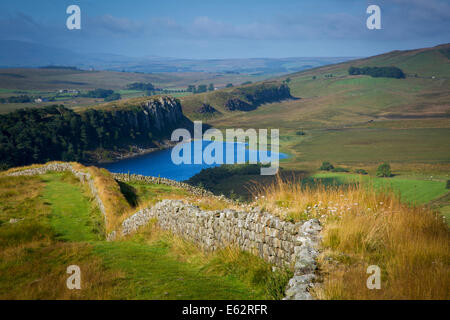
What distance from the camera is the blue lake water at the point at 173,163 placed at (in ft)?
367

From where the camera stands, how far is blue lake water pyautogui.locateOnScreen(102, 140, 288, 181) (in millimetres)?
111794

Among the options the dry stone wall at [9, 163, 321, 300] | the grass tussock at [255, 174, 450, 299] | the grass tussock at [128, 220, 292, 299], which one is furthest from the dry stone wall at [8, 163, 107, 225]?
the grass tussock at [255, 174, 450, 299]

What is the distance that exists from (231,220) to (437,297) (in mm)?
5142

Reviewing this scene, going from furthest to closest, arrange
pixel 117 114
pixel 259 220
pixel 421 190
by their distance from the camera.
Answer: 1. pixel 117 114
2. pixel 421 190
3. pixel 259 220

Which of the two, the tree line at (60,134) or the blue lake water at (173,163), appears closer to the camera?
the tree line at (60,134)

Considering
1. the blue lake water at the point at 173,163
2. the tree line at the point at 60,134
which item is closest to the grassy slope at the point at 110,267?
the tree line at the point at 60,134

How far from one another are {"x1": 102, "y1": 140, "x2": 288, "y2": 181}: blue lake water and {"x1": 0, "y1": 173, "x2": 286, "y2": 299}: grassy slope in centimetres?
8962

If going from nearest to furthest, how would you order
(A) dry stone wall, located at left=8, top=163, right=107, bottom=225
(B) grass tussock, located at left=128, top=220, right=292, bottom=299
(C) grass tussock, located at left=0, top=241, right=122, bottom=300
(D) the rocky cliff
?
(C) grass tussock, located at left=0, top=241, right=122, bottom=300, (B) grass tussock, located at left=128, top=220, right=292, bottom=299, (A) dry stone wall, located at left=8, top=163, right=107, bottom=225, (D) the rocky cliff

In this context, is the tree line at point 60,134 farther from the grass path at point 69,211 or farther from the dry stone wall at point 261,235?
the dry stone wall at point 261,235

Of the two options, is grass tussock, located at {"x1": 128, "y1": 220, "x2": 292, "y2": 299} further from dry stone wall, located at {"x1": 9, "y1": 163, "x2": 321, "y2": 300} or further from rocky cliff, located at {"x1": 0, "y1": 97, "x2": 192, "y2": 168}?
rocky cliff, located at {"x1": 0, "y1": 97, "x2": 192, "y2": 168}

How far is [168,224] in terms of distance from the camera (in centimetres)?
1208

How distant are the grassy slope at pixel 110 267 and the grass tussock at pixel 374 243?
1.58 metres

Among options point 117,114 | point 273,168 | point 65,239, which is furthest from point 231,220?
point 117,114
